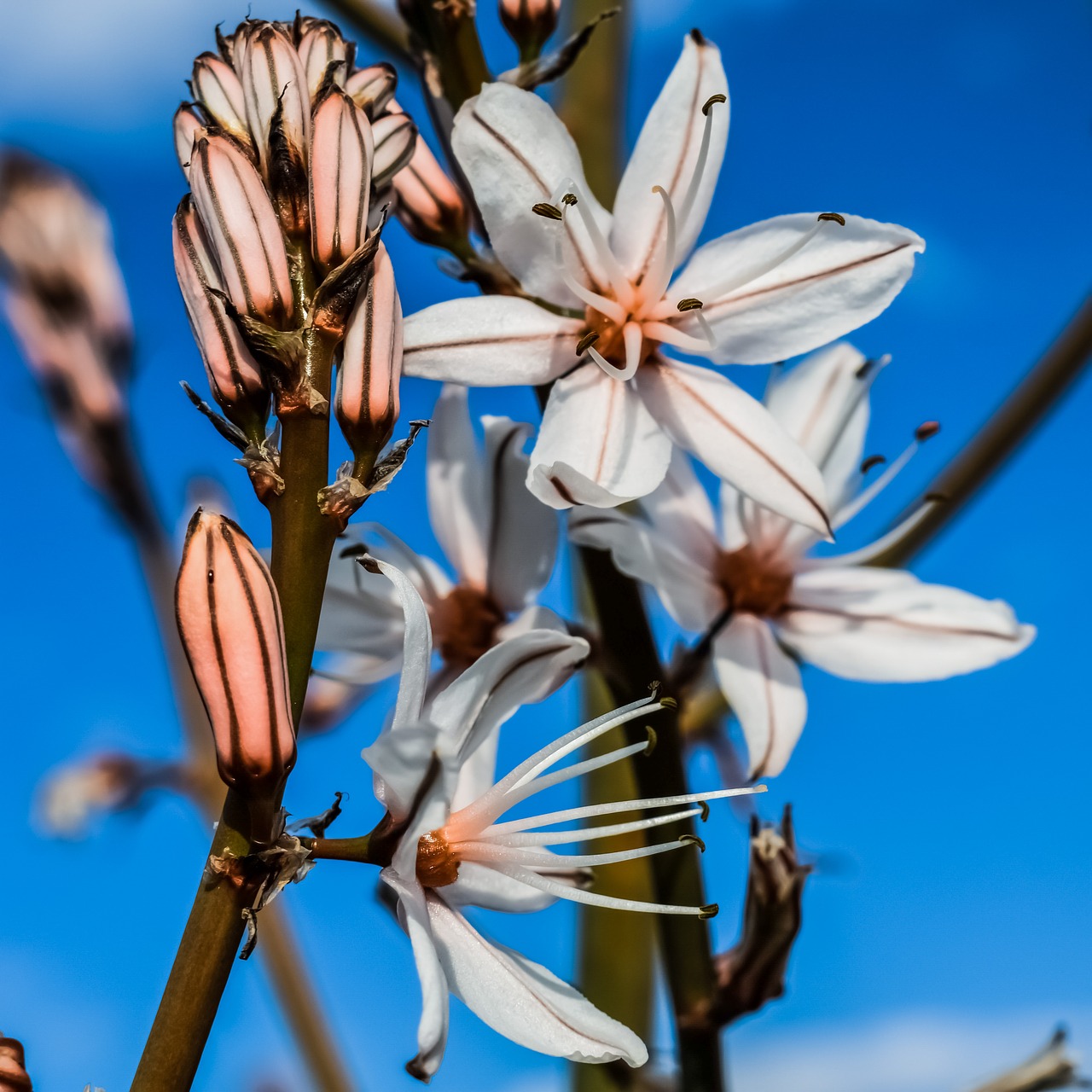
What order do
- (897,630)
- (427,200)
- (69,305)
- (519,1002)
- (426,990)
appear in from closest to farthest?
(426,990), (519,1002), (427,200), (897,630), (69,305)

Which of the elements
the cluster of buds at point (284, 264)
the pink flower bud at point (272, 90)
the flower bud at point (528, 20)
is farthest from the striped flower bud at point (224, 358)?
the flower bud at point (528, 20)

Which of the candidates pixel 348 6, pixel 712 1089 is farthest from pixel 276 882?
pixel 348 6

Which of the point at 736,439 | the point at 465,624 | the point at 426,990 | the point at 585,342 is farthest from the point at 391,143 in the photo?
the point at 426,990

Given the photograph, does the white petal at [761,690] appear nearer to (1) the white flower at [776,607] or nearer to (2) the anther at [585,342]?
(1) the white flower at [776,607]

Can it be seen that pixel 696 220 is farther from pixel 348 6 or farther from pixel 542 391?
pixel 348 6

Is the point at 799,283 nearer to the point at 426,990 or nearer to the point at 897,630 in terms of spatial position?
the point at 897,630

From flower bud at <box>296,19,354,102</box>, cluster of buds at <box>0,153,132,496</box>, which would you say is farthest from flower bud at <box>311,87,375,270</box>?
cluster of buds at <box>0,153,132,496</box>

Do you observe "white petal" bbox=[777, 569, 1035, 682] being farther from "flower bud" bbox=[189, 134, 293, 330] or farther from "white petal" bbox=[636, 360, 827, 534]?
"flower bud" bbox=[189, 134, 293, 330]
